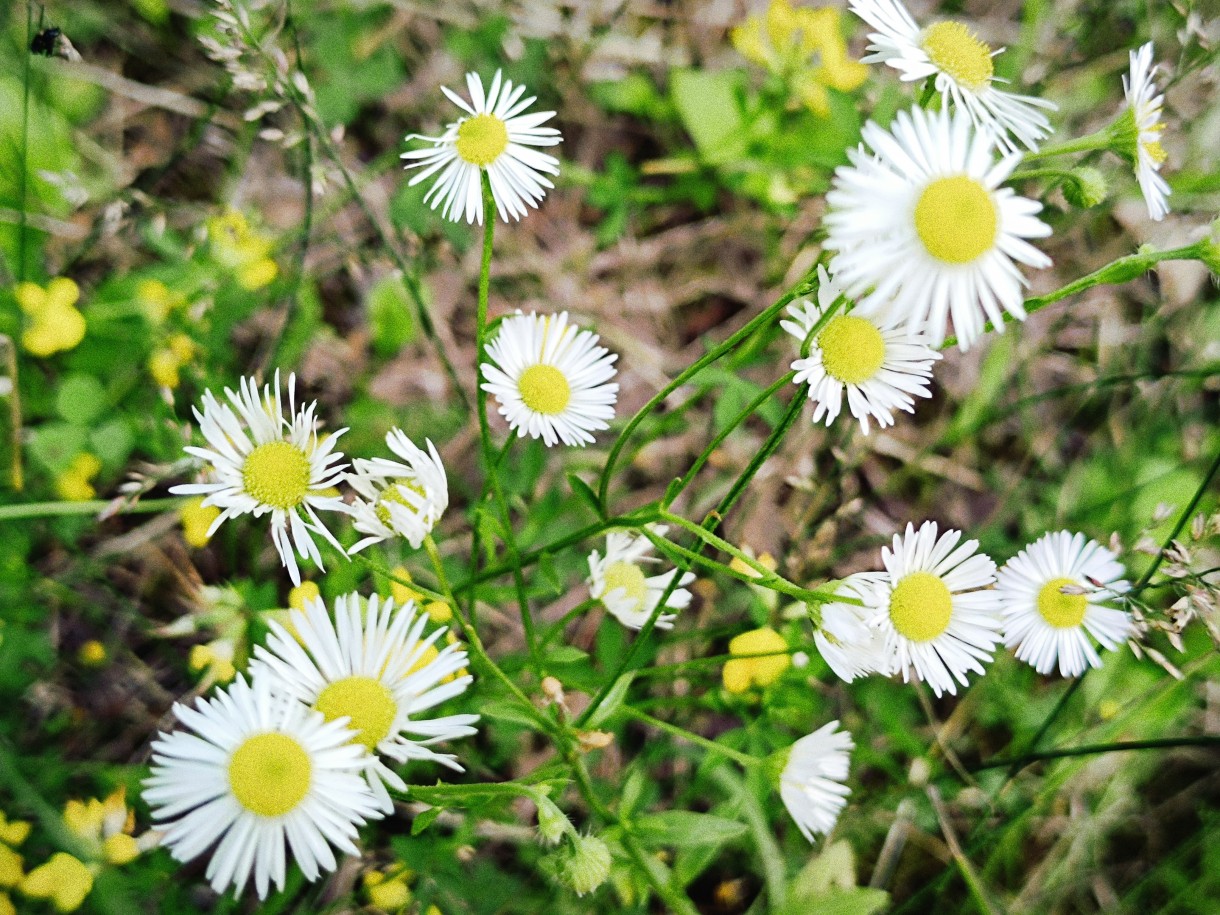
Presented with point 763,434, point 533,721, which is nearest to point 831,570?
point 763,434

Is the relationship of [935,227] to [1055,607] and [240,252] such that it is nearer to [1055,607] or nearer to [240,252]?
[1055,607]

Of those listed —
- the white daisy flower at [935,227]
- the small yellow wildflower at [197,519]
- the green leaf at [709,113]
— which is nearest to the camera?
the white daisy flower at [935,227]

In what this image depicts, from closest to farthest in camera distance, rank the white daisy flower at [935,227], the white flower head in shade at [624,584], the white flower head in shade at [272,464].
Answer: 1. the white daisy flower at [935,227]
2. the white flower head in shade at [272,464]
3. the white flower head in shade at [624,584]

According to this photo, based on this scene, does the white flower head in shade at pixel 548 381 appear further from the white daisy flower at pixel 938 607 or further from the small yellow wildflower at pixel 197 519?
the small yellow wildflower at pixel 197 519

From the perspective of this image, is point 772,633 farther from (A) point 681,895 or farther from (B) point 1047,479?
(B) point 1047,479

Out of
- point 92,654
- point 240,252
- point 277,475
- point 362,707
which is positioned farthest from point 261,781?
point 240,252

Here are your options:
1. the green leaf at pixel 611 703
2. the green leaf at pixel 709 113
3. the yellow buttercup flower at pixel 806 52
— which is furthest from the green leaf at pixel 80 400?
the yellow buttercup flower at pixel 806 52
